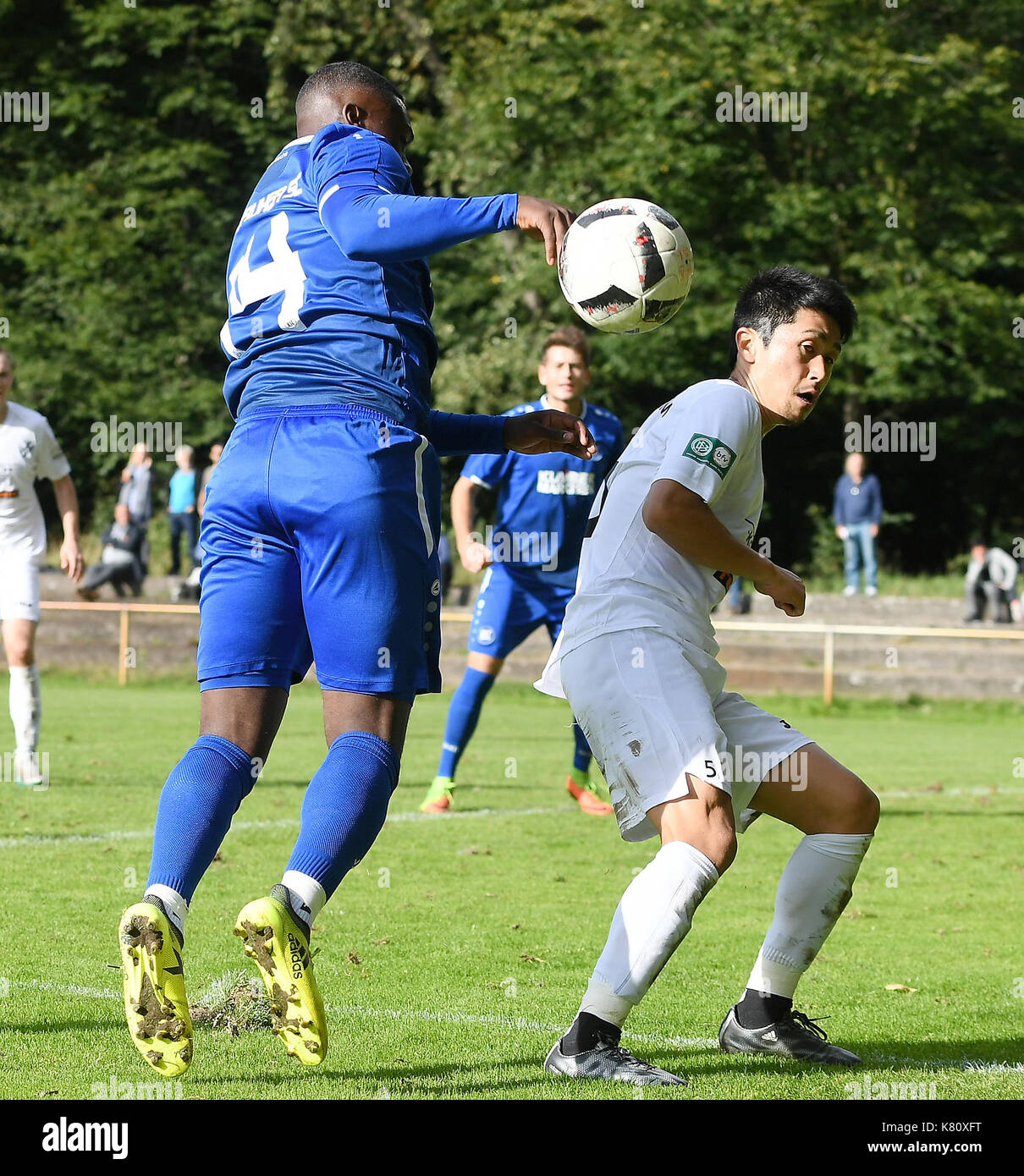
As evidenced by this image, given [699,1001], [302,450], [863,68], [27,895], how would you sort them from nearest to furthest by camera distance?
[302,450]
[699,1001]
[27,895]
[863,68]

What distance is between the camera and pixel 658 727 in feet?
12.4

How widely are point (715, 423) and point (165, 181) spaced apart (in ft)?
112

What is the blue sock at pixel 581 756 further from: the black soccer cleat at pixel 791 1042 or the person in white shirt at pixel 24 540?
the black soccer cleat at pixel 791 1042

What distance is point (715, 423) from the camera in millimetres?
3900

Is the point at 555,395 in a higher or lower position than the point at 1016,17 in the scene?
lower

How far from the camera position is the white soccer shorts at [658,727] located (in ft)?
12.3

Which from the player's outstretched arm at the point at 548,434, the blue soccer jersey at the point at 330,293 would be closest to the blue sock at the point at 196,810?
the blue soccer jersey at the point at 330,293

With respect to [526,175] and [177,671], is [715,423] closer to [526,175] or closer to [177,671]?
[177,671]

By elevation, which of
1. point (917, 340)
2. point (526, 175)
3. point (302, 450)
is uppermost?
point (526, 175)

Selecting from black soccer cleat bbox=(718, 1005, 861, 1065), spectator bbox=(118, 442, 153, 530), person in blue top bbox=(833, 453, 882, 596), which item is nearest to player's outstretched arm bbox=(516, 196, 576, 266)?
black soccer cleat bbox=(718, 1005, 861, 1065)

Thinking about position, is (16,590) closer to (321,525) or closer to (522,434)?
(522,434)
